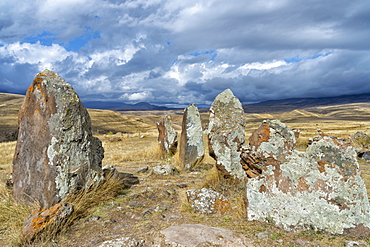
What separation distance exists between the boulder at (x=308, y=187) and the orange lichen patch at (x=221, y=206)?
80 centimetres

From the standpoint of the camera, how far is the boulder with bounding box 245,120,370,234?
4.88 meters

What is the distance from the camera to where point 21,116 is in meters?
6.42

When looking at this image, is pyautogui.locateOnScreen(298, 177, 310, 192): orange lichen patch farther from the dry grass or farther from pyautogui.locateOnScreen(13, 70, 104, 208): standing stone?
the dry grass

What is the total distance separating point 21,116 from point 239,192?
239 inches

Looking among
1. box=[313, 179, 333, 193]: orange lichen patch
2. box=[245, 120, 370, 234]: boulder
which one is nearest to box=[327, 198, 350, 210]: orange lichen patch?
box=[245, 120, 370, 234]: boulder

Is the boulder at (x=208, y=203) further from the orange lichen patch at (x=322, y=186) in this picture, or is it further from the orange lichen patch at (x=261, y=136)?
the orange lichen patch at (x=322, y=186)

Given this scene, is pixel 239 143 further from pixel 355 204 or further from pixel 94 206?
pixel 94 206

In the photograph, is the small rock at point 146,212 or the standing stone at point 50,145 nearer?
the standing stone at point 50,145

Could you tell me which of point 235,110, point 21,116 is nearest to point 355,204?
point 235,110

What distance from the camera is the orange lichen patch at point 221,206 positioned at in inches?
241

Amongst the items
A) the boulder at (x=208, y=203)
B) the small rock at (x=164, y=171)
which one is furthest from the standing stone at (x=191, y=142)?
the boulder at (x=208, y=203)

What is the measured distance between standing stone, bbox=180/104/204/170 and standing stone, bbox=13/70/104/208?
605 cm

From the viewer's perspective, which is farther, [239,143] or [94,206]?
[239,143]

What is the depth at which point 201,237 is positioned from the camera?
14.7 feet
